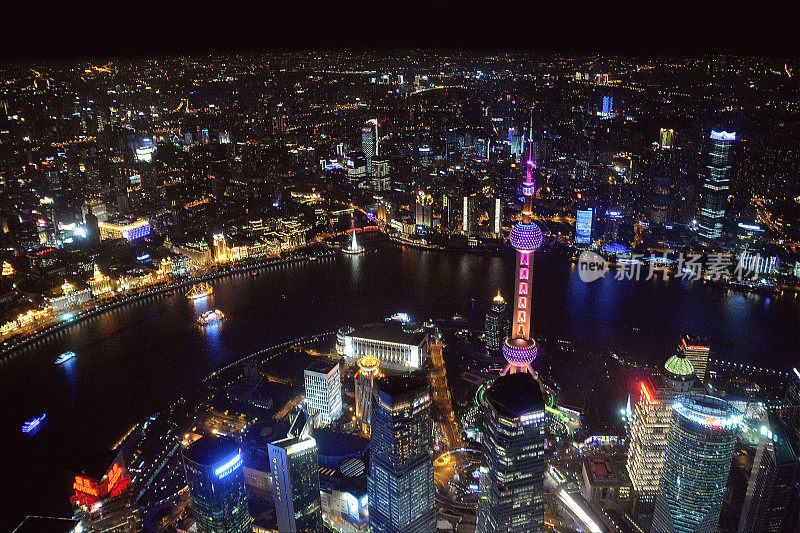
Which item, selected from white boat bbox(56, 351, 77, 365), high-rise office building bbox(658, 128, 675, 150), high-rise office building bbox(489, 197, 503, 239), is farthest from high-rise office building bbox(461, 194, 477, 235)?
white boat bbox(56, 351, 77, 365)

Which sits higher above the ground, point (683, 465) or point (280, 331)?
point (683, 465)

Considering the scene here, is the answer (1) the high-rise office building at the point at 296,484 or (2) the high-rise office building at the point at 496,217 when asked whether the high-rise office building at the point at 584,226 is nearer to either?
(2) the high-rise office building at the point at 496,217

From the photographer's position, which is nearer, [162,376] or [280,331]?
[162,376]

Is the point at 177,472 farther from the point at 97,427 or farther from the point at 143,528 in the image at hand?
the point at 97,427

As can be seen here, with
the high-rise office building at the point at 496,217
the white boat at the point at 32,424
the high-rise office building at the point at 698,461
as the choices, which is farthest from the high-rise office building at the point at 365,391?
the high-rise office building at the point at 496,217

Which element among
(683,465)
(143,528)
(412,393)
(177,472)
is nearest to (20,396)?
(177,472)

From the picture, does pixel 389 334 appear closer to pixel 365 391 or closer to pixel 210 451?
pixel 365 391
